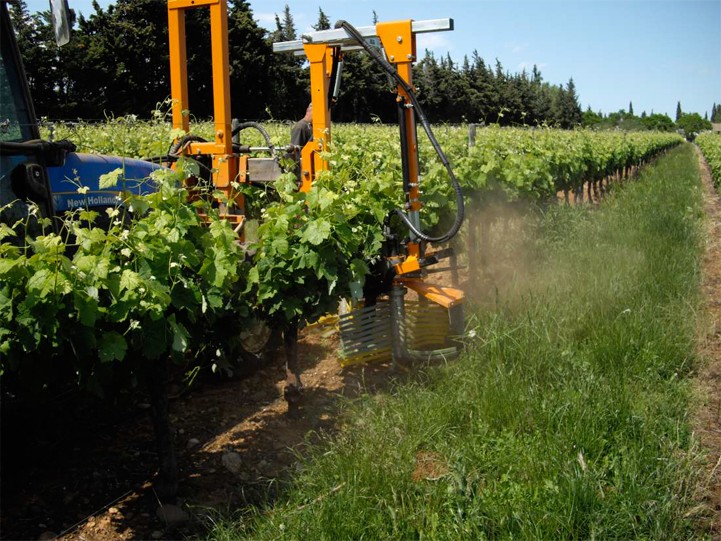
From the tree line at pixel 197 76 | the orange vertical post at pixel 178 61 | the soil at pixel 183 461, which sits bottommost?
the soil at pixel 183 461

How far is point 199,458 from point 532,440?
6.00 ft

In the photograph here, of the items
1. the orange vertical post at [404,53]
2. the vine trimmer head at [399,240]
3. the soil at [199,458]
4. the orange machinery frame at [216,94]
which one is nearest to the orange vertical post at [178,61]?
the orange machinery frame at [216,94]

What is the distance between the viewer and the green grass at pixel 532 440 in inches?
122

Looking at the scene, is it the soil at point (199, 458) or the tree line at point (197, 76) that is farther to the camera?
the tree line at point (197, 76)

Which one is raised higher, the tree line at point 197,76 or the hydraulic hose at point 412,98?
the tree line at point 197,76

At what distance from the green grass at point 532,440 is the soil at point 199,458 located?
171 millimetres

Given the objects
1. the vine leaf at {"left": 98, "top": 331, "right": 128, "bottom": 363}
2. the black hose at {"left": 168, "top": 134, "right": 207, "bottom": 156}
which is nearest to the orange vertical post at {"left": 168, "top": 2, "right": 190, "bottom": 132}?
the black hose at {"left": 168, "top": 134, "right": 207, "bottom": 156}

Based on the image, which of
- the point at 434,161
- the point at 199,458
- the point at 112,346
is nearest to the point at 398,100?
the point at 434,161

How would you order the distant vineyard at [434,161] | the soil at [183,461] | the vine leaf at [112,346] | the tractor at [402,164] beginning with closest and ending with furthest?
the vine leaf at [112,346], the soil at [183,461], the tractor at [402,164], the distant vineyard at [434,161]

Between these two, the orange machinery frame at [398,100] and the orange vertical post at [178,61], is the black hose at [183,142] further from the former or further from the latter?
the orange machinery frame at [398,100]

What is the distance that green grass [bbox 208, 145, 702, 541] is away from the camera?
3111 millimetres

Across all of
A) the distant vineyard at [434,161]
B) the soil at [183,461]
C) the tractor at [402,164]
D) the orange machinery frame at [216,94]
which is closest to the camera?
the soil at [183,461]

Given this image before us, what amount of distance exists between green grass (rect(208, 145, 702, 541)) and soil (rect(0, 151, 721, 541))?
0.17 m

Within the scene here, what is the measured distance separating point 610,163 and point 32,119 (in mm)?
13806
